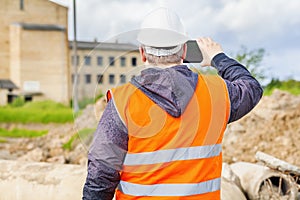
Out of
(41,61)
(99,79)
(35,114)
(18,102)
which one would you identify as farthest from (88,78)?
(41,61)

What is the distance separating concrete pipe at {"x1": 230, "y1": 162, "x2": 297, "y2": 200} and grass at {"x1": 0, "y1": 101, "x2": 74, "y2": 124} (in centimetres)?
1764

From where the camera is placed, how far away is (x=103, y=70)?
1.73 metres

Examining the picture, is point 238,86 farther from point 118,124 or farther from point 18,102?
point 18,102

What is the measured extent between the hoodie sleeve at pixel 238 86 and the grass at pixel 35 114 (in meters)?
19.8

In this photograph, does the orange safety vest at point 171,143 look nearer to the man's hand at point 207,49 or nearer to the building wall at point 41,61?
the man's hand at point 207,49

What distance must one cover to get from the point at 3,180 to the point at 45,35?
2650cm

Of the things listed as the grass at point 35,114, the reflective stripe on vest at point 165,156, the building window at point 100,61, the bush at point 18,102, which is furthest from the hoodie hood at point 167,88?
the bush at point 18,102

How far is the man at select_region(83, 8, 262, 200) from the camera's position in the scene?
1415 millimetres

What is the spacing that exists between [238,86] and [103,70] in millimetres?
472

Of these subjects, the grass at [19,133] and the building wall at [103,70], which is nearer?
the building wall at [103,70]

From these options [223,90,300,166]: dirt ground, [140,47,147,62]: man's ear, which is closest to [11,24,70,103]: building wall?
[223,90,300,166]: dirt ground

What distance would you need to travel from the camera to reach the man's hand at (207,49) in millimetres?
1640

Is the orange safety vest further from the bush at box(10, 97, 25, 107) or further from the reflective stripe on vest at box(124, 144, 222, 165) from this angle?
the bush at box(10, 97, 25, 107)

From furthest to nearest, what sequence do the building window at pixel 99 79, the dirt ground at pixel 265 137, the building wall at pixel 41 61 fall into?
the building wall at pixel 41 61, the dirt ground at pixel 265 137, the building window at pixel 99 79
